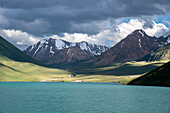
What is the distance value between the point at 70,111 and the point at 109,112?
13767mm

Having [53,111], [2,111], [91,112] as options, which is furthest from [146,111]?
[2,111]

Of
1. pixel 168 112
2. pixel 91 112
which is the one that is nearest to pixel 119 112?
pixel 91 112

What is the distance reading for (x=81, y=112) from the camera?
8375 centimetres

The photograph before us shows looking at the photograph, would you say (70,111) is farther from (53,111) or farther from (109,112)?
(109,112)

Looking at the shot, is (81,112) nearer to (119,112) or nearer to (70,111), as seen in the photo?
(70,111)

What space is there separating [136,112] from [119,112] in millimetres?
5890

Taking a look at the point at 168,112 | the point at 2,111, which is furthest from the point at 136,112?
the point at 2,111

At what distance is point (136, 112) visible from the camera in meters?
83.9

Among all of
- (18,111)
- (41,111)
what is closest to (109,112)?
(41,111)

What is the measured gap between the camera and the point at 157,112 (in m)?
82.9

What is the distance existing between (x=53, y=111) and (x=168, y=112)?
130 feet

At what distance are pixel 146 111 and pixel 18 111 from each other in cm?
4500

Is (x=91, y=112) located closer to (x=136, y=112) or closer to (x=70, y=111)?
(x=70, y=111)

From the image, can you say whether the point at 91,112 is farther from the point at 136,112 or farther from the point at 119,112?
the point at 136,112
